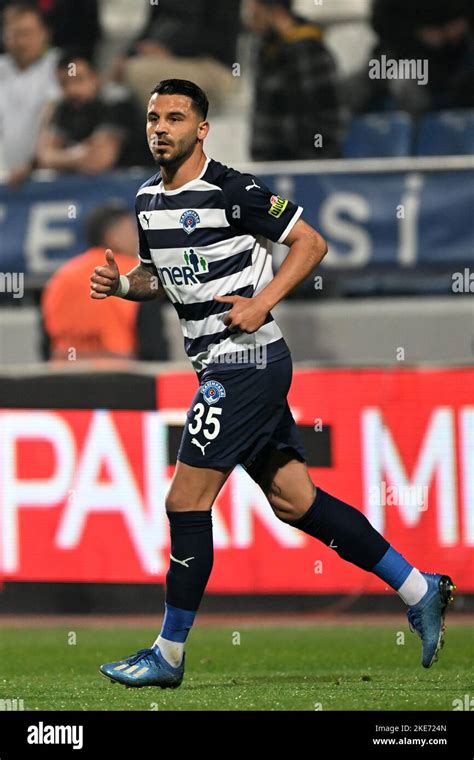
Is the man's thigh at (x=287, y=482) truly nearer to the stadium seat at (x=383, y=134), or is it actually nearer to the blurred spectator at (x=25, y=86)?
the stadium seat at (x=383, y=134)

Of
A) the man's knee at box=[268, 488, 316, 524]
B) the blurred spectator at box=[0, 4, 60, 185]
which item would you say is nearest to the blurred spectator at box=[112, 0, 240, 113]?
the blurred spectator at box=[0, 4, 60, 185]

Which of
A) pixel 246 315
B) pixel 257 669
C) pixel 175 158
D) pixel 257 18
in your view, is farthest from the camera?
pixel 257 18

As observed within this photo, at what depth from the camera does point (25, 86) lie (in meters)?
11.9

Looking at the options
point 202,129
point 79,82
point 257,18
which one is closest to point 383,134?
point 257,18

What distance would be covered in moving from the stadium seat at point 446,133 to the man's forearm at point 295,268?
5.99 meters

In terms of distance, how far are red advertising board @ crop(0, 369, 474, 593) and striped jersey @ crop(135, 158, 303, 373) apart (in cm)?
314

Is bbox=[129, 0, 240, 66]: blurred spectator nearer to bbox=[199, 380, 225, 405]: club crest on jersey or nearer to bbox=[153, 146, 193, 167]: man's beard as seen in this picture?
bbox=[153, 146, 193, 167]: man's beard

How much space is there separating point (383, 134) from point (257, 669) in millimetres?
5682

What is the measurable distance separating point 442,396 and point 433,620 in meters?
3.16

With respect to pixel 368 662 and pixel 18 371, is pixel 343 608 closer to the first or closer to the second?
pixel 368 662

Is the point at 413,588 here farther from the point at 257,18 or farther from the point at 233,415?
the point at 257,18

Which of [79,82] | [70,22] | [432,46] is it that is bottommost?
[79,82]

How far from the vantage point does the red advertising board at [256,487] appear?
8352 millimetres

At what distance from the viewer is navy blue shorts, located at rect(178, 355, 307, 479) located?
5.23 metres
